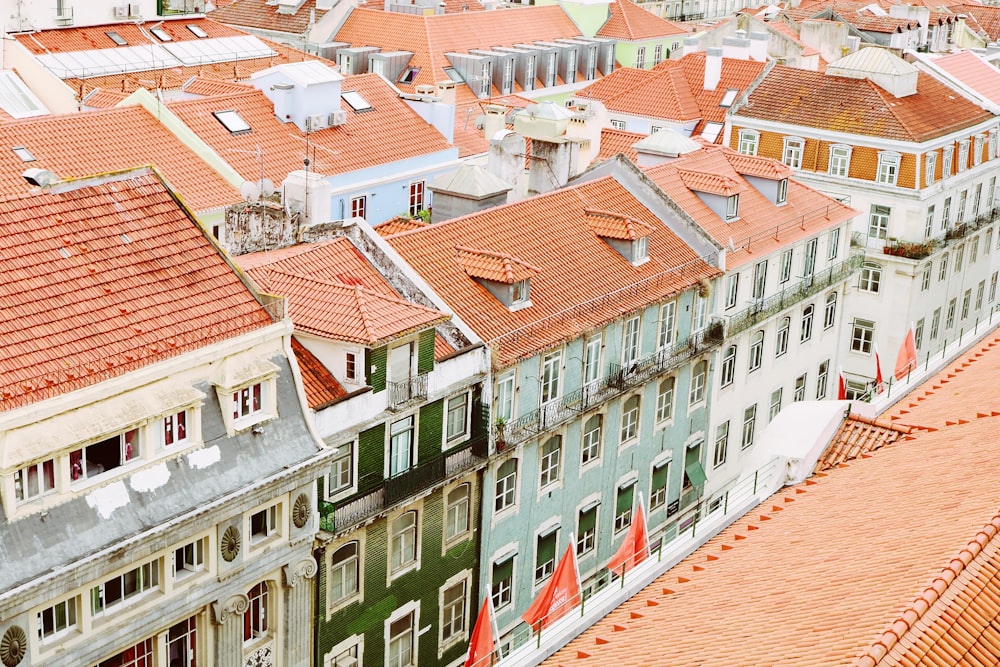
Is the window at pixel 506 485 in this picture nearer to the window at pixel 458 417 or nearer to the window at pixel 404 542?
the window at pixel 458 417

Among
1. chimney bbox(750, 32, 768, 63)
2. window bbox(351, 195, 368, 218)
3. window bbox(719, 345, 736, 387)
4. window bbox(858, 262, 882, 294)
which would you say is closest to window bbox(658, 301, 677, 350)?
window bbox(719, 345, 736, 387)

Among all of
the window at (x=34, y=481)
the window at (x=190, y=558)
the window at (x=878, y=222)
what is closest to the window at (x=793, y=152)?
the window at (x=878, y=222)

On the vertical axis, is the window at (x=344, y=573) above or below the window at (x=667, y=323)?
below

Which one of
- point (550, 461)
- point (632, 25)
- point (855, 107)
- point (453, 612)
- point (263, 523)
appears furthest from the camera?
point (632, 25)

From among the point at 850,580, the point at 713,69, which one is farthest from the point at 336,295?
the point at 713,69

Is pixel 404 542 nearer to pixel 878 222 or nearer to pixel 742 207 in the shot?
pixel 742 207

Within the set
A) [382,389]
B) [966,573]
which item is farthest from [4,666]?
[966,573]

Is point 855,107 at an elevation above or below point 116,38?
below
